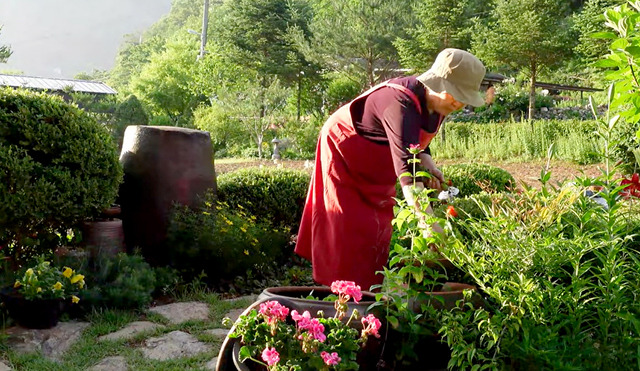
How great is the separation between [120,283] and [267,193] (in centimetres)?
168

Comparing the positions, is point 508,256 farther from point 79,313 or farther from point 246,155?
point 246,155

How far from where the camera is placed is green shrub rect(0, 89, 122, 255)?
12.1ft

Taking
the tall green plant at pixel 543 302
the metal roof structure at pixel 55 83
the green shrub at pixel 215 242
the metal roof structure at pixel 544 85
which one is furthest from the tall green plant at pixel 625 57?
the metal roof structure at pixel 55 83

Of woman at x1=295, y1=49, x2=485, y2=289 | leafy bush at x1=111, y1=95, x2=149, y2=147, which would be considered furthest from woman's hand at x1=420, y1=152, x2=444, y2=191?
leafy bush at x1=111, y1=95, x2=149, y2=147

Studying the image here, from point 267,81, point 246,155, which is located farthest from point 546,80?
point 246,155

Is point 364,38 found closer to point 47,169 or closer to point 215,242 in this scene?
point 215,242

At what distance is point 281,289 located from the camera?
164cm

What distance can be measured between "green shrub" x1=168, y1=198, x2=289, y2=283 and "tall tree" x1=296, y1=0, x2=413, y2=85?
14.7 meters

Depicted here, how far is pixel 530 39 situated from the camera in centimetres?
1378

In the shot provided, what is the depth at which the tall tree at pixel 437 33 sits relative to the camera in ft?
52.3

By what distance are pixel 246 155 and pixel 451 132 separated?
6149 mm

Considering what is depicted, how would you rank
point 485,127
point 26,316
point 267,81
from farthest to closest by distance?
1. point 267,81
2. point 485,127
3. point 26,316

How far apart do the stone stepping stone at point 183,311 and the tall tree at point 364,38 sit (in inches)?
613

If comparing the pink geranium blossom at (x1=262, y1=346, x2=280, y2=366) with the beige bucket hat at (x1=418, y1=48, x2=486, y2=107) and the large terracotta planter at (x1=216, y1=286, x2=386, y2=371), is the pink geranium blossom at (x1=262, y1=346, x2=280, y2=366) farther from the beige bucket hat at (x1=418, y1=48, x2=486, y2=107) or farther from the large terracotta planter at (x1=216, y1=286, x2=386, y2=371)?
the beige bucket hat at (x1=418, y1=48, x2=486, y2=107)
